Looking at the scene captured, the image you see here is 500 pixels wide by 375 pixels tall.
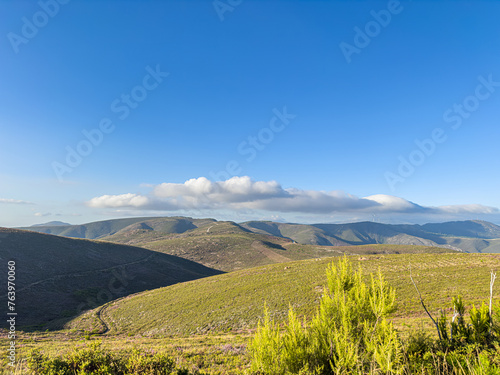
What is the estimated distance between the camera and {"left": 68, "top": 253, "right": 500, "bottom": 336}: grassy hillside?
116ft

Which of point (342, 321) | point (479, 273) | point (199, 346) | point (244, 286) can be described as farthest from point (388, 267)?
point (342, 321)

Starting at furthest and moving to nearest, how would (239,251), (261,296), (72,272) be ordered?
1. (239,251)
2. (72,272)
3. (261,296)

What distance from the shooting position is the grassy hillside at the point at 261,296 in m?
35.3

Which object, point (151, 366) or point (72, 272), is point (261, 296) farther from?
point (72, 272)

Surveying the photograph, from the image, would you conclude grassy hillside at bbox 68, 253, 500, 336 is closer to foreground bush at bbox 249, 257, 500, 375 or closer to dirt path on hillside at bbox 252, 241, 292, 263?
foreground bush at bbox 249, 257, 500, 375

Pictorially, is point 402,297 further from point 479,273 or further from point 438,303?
point 479,273

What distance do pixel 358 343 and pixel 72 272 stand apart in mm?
96193

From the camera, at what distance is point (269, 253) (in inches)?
5842

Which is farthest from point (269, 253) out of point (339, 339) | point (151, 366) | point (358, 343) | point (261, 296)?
point (358, 343)

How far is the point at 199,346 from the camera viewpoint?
81.9ft

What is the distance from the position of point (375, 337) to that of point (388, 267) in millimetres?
51294

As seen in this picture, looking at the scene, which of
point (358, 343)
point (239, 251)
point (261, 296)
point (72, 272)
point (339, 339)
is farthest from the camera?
point (239, 251)

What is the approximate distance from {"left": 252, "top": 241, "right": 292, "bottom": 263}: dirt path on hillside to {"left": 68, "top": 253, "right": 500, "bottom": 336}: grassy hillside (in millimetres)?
75499

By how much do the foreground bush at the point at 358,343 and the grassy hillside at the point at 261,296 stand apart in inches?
901
